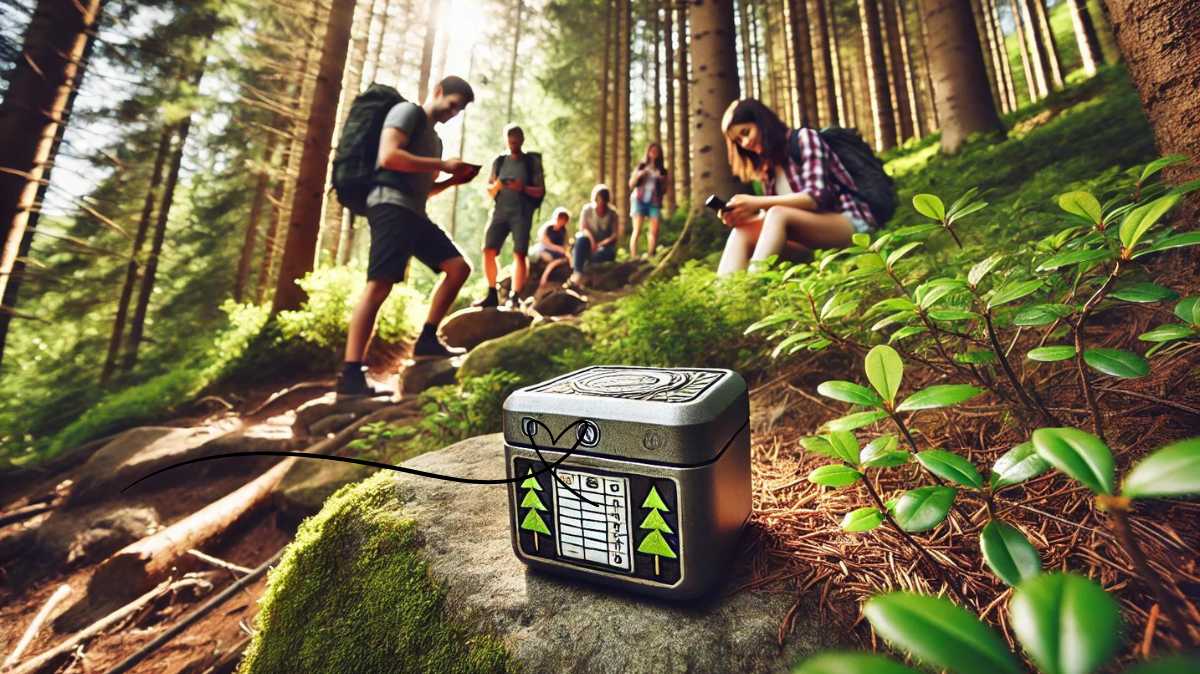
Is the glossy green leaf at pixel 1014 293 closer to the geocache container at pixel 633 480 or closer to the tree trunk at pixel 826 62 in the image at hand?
the geocache container at pixel 633 480

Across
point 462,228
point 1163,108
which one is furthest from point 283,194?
point 462,228

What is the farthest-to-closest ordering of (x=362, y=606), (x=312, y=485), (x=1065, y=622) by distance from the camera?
1. (x=312, y=485)
2. (x=362, y=606)
3. (x=1065, y=622)

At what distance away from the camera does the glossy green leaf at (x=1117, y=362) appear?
2.75 ft

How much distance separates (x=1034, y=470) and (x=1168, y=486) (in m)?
0.40

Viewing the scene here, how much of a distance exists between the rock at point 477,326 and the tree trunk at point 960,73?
6.15m

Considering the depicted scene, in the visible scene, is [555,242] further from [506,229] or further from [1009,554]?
[1009,554]

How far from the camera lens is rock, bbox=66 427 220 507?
3.64m

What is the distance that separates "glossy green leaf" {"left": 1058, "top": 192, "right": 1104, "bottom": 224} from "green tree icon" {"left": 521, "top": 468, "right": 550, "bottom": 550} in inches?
52.4

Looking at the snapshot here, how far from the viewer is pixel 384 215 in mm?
3707

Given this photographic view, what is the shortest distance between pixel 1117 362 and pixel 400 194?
4071 millimetres

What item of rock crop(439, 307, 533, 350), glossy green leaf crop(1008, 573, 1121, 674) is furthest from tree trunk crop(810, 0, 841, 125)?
glossy green leaf crop(1008, 573, 1121, 674)

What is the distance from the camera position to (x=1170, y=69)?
139 cm

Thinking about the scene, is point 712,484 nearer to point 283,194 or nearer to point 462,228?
point 283,194

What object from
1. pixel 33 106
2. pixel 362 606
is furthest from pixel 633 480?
pixel 33 106
